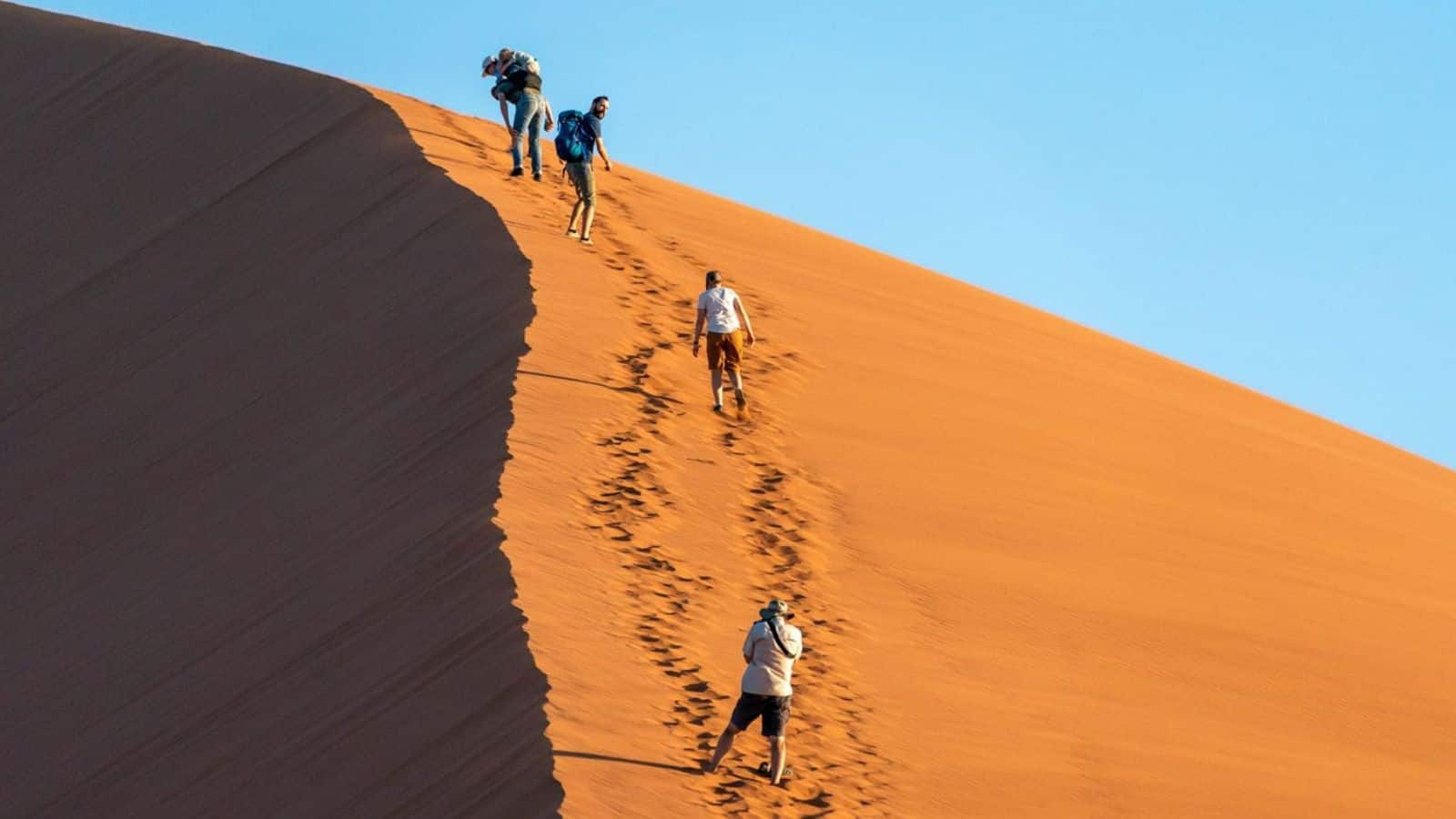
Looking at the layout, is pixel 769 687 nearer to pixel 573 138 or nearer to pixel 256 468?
pixel 256 468

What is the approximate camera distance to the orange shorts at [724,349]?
13688 mm

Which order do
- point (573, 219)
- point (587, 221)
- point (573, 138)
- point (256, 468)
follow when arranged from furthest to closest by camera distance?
point (573, 219)
point (587, 221)
point (573, 138)
point (256, 468)

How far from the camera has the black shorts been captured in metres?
9.26

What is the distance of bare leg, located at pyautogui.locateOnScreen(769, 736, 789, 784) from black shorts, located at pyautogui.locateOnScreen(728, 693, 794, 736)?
31 mm

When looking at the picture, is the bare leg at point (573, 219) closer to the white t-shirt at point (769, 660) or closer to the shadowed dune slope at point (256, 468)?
the shadowed dune slope at point (256, 468)

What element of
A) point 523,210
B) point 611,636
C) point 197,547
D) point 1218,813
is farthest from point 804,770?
point 523,210

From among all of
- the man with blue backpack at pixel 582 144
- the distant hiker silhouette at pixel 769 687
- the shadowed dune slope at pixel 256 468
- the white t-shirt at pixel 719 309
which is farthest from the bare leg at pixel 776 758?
the man with blue backpack at pixel 582 144

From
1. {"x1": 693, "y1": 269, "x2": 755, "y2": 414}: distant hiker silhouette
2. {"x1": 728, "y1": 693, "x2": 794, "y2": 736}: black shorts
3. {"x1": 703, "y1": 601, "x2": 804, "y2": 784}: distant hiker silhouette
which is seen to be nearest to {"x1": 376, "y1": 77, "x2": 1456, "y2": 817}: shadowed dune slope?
{"x1": 703, "y1": 601, "x2": 804, "y2": 784}: distant hiker silhouette

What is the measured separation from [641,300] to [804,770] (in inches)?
272

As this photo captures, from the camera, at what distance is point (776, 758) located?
938 cm

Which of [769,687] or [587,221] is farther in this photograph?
[587,221]

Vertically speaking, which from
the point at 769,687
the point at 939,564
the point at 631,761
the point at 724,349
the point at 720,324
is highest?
the point at 720,324

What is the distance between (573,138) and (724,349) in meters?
3.17

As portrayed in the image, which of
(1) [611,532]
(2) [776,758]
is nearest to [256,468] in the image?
(1) [611,532]
